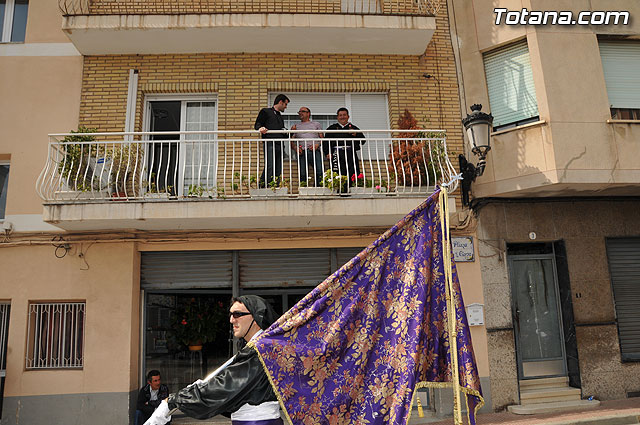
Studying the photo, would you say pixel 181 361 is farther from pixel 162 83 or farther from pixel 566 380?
pixel 566 380

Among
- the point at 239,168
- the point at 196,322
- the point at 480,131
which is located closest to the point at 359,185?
the point at 480,131

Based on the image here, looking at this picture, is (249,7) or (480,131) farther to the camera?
(249,7)

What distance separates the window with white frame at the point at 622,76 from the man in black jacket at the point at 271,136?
18.9 ft

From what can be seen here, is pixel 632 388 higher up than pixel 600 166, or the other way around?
pixel 600 166

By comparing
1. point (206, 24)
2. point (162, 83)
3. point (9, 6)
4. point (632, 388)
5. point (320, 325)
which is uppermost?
point (9, 6)

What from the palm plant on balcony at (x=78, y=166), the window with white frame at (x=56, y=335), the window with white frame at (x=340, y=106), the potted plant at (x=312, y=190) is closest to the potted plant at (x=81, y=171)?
the palm plant on balcony at (x=78, y=166)

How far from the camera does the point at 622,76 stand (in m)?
8.81

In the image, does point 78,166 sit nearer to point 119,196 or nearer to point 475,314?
point 119,196

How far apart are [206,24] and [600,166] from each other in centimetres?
701

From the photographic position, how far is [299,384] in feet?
10.6

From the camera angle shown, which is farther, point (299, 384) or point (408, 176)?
point (408, 176)

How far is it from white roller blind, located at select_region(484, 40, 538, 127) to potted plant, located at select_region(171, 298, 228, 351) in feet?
19.9

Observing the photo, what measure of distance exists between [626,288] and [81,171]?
9.51 meters

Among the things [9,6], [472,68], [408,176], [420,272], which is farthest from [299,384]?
[9,6]
